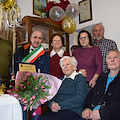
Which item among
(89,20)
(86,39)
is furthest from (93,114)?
(89,20)

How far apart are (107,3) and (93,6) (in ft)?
1.22

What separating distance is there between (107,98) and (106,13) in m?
2.55

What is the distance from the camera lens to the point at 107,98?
1.46 metres

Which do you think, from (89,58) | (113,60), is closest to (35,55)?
(89,58)

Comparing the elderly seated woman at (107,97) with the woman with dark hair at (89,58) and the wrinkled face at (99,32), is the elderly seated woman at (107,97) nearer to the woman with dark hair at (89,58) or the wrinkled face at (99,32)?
the woman with dark hair at (89,58)

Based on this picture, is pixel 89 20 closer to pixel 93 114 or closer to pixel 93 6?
pixel 93 6

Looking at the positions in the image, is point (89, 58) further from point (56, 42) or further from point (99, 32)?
point (99, 32)

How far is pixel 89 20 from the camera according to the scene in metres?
3.80

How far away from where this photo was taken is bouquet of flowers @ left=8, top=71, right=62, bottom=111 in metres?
1.18

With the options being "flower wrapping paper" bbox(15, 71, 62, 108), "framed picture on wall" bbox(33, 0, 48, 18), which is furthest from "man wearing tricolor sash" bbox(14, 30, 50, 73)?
"framed picture on wall" bbox(33, 0, 48, 18)

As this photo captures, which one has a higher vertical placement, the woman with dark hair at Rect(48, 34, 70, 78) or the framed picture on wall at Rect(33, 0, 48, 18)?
the framed picture on wall at Rect(33, 0, 48, 18)

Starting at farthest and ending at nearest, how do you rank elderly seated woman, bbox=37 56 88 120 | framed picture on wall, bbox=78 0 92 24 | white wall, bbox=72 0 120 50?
framed picture on wall, bbox=78 0 92 24 → white wall, bbox=72 0 120 50 → elderly seated woman, bbox=37 56 88 120

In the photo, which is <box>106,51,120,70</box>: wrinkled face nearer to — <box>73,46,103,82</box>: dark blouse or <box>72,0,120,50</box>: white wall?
<box>73,46,103,82</box>: dark blouse

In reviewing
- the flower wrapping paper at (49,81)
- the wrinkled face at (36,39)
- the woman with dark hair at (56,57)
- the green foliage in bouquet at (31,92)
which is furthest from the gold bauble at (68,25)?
the green foliage in bouquet at (31,92)
